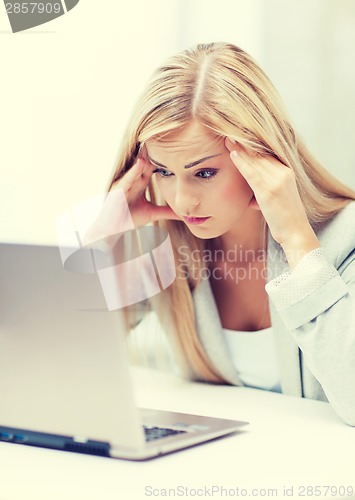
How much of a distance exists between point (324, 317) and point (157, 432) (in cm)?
30

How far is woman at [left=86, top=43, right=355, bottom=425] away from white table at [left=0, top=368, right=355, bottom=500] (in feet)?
0.37

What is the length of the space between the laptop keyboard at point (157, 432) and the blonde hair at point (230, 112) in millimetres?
451

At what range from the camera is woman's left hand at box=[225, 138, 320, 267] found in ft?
3.53

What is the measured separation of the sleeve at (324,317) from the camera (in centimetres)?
102

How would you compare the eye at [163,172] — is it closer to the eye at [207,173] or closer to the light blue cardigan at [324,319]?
the eye at [207,173]

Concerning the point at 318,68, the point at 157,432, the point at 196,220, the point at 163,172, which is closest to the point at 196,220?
the point at 196,220

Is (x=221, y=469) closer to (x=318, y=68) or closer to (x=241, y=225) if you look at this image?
(x=241, y=225)

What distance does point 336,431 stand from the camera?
973 millimetres

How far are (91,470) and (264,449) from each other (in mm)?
224

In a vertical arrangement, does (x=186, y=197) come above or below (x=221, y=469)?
above

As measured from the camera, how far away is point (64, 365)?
0.82 meters

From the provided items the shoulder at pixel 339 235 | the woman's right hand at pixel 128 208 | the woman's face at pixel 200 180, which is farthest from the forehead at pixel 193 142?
the shoulder at pixel 339 235

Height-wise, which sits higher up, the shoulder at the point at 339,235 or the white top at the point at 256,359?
the shoulder at the point at 339,235

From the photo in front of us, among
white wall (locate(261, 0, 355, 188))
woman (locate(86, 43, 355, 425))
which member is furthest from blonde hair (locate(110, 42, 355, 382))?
white wall (locate(261, 0, 355, 188))
